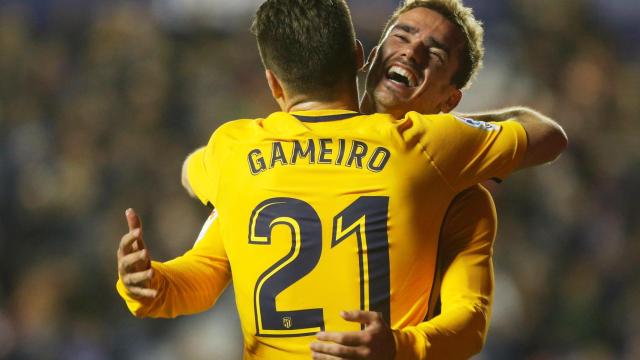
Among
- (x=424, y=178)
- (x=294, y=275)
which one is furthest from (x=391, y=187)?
(x=294, y=275)

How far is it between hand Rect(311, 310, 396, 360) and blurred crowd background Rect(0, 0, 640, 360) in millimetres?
3784

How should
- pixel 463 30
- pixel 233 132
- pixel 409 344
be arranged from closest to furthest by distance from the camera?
pixel 409 344 → pixel 233 132 → pixel 463 30

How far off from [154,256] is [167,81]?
4.82 ft

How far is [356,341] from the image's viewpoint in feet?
7.80

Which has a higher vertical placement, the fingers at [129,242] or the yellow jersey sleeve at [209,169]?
the yellow jersey sleeve at [209,169]

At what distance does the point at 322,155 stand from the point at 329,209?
0.14m

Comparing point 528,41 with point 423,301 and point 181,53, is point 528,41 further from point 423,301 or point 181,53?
point 423,301

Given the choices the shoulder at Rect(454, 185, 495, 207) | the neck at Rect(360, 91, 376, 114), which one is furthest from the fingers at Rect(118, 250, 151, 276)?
the neck at Rect(360, 91, 376, 114)

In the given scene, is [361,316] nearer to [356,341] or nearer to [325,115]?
[356,341]

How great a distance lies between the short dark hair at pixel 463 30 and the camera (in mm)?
3455

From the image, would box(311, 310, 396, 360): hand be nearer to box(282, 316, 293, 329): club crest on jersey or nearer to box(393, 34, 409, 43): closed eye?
box(282, 316, 293, 329): club crest on jersey

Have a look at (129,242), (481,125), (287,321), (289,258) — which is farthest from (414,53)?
(129,242)

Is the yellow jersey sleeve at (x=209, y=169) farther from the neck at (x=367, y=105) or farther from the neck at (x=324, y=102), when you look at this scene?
the neck at (x=367, y=105)

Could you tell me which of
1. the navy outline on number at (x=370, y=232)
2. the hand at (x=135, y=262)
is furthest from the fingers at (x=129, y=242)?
the navy outline on number at (x=370, y=232)
